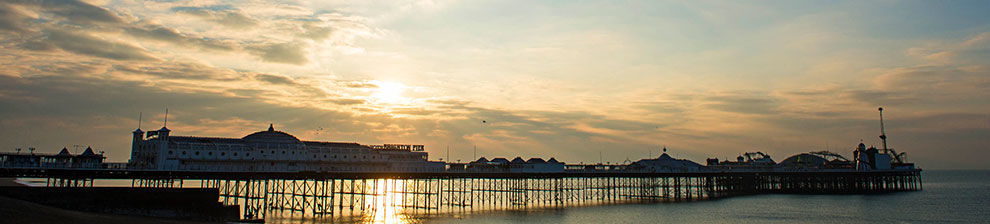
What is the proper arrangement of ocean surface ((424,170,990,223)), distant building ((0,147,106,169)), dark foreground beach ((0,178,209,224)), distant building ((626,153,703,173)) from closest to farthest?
1. dark foreground beach ((0,178,209,224))
2. distant building ((0,147,106,169))
3. ocean surface ((424,170,990,223))
4. distant building ((626,153,703,173))

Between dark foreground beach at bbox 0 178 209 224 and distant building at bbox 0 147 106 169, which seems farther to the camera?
distant building at bbox 0 147 106 169

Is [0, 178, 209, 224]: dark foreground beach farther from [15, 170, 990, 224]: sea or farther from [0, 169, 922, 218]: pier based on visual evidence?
[15, 170, 990, 224]: sea

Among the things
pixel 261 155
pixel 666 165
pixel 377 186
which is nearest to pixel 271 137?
pixel 261 155

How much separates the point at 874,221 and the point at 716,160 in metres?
87.9

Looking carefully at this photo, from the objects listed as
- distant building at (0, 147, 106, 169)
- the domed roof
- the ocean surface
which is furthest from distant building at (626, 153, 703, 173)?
distant building at (0, 147, 106, 169)

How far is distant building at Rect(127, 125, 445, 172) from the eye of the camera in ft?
199

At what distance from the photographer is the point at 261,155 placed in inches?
2601

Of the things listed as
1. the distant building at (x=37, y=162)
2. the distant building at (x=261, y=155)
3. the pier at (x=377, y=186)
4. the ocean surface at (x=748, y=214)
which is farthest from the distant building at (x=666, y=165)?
the distant building at (x=37, y=162)

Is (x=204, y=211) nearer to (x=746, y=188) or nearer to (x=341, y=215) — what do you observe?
(x=341, y=215)

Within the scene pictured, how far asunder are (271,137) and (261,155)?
5.06 meters

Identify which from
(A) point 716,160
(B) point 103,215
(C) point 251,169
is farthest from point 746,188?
(B) point 103,215

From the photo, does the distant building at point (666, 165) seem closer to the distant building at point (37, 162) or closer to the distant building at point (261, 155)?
the distant building at point (261, 155)

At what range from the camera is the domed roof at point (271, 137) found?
70000 mm

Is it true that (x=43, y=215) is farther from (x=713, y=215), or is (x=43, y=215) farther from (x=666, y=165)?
(x=666, y=165)
